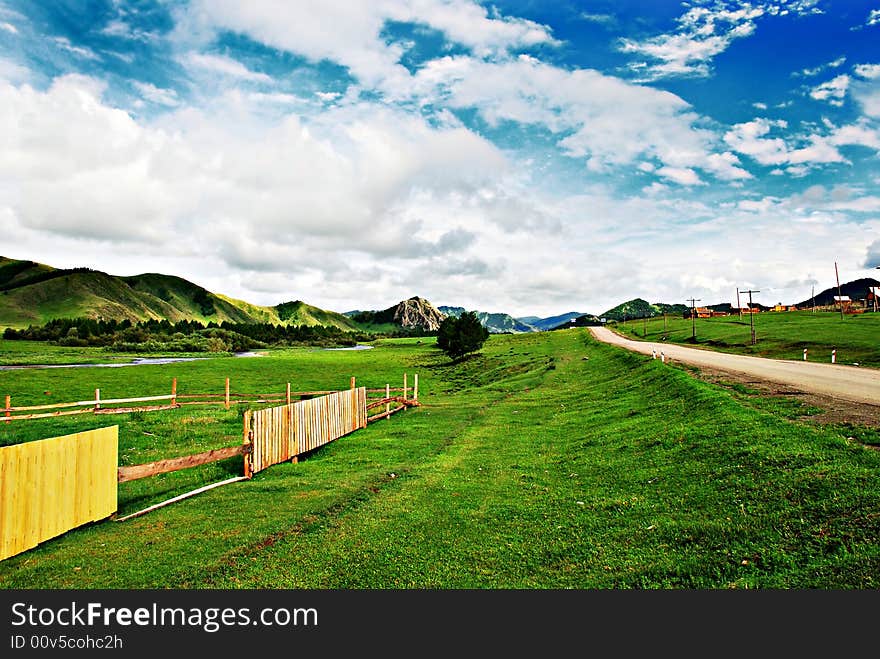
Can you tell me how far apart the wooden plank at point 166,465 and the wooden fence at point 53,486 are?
31cm

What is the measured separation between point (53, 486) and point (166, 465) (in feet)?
8.73

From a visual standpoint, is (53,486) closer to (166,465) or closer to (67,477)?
(67,477)

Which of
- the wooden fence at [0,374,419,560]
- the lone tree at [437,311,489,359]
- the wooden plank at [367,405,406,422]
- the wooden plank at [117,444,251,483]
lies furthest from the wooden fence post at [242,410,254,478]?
the lone tree at [437,311,489,359]

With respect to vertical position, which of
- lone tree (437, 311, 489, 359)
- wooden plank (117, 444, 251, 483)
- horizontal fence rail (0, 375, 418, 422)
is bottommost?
horizontal fence rail (0, 375, 418, 422)

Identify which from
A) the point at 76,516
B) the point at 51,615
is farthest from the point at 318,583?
the point at 76,516

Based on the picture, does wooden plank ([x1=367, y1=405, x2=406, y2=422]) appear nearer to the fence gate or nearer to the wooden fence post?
the fence gate

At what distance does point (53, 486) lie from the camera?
10047 millimetres

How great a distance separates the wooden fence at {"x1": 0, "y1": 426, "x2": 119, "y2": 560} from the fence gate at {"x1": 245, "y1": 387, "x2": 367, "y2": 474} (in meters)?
4.24

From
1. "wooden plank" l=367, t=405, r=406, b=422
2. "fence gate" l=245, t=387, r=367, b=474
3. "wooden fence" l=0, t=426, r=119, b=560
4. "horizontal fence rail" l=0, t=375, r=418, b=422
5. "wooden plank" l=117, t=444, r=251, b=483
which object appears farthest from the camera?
"horizontal fence rail" l=0, t=375, r=418, b=422

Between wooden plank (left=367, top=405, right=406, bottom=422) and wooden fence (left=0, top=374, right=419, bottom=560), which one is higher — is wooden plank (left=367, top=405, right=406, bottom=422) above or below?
below

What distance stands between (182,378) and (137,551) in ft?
224

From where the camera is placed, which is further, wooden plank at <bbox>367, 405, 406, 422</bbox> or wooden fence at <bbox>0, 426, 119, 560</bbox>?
wooden plank at <bbox>367, 405, 406, 422</bbox>

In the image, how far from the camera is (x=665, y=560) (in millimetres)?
7543

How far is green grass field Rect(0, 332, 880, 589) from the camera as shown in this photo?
7.46 metres
